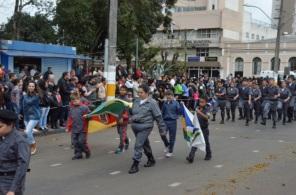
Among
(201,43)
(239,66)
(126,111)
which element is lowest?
(126,111)

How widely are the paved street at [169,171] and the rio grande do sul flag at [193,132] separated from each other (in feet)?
1.24

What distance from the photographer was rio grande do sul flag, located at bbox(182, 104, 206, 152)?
445 inches

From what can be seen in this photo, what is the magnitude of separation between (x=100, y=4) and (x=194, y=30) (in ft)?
182

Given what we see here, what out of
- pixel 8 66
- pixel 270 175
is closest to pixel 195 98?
pixel 8 66

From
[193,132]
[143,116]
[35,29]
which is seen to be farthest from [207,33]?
[143,116]

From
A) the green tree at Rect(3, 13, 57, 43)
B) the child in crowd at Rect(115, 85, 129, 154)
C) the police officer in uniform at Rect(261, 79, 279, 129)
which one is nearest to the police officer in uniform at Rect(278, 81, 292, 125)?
the police officer in uniform at Rect(261, 79, 279, 129)

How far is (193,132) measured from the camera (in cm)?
1152

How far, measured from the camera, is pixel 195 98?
84.8 feet

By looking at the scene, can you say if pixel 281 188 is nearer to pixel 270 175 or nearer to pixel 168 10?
pixel 270 175

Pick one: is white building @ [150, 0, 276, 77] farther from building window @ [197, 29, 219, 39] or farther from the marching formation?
the marching formation

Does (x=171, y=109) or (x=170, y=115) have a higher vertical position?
(x=171, y=109)

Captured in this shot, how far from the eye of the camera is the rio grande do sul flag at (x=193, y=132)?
11.3m

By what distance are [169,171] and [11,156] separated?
5258 millimetres

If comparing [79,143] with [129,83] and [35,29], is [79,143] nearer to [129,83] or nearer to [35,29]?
[129,83]
